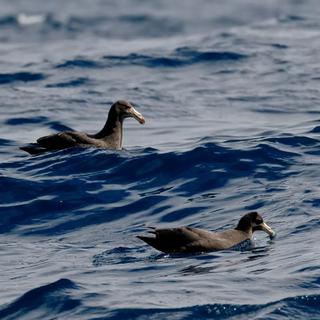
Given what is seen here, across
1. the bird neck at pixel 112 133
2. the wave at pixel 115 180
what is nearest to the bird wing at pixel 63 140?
the wave at pixel 115 180

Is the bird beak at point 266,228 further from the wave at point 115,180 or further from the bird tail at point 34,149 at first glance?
the bird tail at point 34,149

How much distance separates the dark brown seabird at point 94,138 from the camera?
23.1m

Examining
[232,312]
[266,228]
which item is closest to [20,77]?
[266,228]

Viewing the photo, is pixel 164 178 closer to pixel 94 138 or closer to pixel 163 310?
pixel 94 138

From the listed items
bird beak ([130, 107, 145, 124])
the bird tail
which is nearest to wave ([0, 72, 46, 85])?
bird beak ([130, 107, 145, 124])

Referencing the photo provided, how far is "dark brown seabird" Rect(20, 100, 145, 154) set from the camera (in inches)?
909

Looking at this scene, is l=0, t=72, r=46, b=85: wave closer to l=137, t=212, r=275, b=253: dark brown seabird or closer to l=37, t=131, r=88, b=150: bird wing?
l=37, t=131, r=88, b=150: bird wing

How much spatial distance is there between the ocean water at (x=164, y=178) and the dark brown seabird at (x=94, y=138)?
0.18 metres

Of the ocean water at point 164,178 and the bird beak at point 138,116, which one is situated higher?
the bird beak at point 138,116

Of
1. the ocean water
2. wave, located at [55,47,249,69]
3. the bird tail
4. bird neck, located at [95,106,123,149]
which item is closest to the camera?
the ocean water

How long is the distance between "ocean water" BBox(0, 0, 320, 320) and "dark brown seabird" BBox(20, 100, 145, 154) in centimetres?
18

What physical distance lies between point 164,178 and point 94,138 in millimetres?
2075

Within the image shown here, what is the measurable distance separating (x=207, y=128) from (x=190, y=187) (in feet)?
19.1

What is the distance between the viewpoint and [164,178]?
72.3ft
